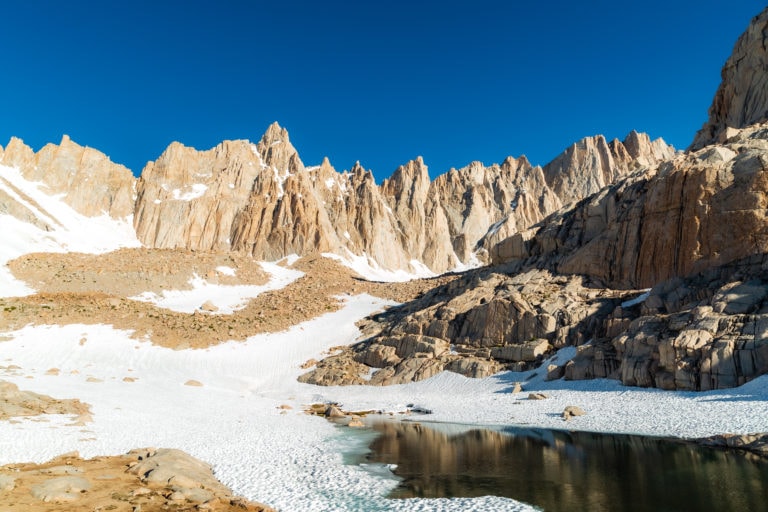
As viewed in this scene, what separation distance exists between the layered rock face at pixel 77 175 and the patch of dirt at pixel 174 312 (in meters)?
33.2

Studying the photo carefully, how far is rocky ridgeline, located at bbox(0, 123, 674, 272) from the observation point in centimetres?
11706

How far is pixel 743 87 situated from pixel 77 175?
458 feet

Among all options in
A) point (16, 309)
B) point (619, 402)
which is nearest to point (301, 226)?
point (16, 309)

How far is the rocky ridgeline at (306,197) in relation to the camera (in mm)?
117062

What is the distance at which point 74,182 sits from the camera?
4552 inches

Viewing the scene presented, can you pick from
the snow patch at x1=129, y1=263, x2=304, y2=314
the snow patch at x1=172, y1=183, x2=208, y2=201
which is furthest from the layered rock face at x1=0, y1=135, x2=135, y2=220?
the snow patch at x1=129, y1=263, x2=304, y2=314

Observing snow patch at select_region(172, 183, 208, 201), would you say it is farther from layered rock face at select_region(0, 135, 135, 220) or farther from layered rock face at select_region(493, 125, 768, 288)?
layered rock face at select_region(493, 125, 768, 288)

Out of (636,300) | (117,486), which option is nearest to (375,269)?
(636,300)

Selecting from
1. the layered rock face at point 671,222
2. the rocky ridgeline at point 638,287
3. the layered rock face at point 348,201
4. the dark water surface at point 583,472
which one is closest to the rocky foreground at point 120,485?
the dark water surface at point 583,472

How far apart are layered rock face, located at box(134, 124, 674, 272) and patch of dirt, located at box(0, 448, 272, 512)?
99.5 metres

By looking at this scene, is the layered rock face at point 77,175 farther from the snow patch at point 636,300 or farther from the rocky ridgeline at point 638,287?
the snow patch at point 636,300

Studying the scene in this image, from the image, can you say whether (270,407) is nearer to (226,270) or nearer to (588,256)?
(588,256)

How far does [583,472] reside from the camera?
56.7 feet

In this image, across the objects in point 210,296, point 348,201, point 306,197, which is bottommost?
point 210,296
